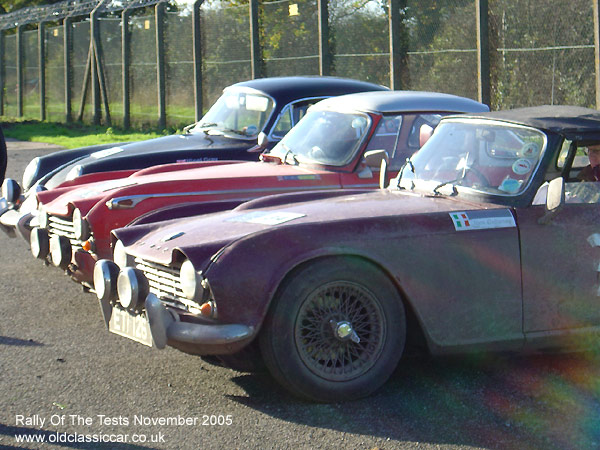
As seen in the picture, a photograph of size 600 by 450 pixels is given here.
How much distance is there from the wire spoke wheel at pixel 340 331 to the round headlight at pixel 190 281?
1.67 ft

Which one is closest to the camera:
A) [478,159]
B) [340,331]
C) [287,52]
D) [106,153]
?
[340,331]

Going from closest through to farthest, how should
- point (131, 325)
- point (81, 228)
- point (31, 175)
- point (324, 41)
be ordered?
point (131, 325) → point (81, 228) → point (31, 175) → point (324, 41)

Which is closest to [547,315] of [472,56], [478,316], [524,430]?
[478,316]

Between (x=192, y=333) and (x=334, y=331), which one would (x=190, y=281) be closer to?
(x=192, y=333)

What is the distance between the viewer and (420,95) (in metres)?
8.11

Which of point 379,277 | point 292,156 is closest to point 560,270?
point 379,277

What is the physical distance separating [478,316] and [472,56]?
30.8 feet

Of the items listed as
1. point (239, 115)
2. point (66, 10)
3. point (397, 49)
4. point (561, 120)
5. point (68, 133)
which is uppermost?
point (66, 10)

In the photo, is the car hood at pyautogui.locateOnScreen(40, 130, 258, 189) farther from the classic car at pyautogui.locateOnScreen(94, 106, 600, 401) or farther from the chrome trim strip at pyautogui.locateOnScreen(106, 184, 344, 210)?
the classic car at pyautogui.locateOnScreen(94, 106, 600, 401)

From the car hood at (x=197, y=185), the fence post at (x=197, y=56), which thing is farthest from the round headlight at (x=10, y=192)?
the fence post at (x=197, y=56)

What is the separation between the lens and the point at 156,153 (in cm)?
930

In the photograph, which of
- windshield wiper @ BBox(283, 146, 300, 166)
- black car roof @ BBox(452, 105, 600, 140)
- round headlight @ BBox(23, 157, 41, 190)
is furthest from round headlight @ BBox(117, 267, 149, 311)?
round headlight @ BBox(23, 157, 41, 190)

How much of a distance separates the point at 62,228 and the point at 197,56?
14.0 meters

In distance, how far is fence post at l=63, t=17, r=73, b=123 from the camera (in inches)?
1081
